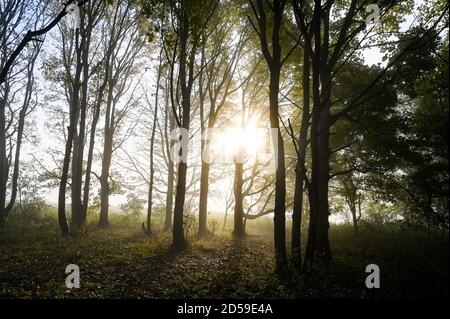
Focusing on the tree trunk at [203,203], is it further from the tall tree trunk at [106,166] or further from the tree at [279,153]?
the tree at [279,153]

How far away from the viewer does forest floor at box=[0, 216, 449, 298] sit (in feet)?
20.0

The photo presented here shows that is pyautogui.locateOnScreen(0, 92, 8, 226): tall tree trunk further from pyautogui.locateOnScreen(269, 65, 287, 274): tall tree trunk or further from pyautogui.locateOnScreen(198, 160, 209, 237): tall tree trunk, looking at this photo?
pyautogui.locateOnScreen(269, 65, 287, 274): tall tree trunk

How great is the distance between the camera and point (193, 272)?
7.99 m

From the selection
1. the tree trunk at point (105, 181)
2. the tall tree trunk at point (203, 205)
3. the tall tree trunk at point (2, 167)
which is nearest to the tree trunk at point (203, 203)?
the tall tree trunk at point (203, 205)

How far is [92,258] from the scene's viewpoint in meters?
8.66

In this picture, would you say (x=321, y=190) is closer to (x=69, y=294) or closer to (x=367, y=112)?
(x=367, y=112)

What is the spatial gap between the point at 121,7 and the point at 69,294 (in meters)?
14.9

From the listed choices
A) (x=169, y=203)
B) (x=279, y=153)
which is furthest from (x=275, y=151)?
(x=169, y=203)

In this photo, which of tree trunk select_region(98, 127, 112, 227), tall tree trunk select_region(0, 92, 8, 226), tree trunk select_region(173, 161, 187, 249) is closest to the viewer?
tree trunk select_region(173, 161, 187, 249)

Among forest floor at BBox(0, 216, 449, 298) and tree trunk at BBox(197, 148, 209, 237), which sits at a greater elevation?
tree trunk at BBox(197, 148, 209, 237)

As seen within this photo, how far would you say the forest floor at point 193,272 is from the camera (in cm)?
609
